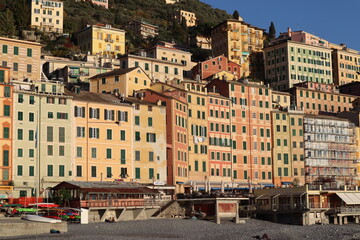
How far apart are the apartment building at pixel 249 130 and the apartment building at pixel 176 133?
440 inches

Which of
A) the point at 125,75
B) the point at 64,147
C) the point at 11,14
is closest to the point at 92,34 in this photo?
the point at 11,14

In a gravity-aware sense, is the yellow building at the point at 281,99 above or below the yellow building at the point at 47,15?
below

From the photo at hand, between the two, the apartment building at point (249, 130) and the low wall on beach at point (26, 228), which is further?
the apartment building at point (249, 130)

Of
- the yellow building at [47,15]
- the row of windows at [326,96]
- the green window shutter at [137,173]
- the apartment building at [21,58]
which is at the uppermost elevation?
the yellow building at [47,15]

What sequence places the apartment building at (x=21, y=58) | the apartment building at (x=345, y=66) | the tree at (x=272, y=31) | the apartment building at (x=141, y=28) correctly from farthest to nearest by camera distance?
the tree at (x=272, y=31)
the apartment building at (x=141, y=28)
the apartment building at (x=345, y=66)
the apartment building at (x=21, y=58)

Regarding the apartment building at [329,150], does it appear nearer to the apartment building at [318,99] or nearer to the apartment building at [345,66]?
the apartment building at [318,99]

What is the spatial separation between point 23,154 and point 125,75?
25.6m

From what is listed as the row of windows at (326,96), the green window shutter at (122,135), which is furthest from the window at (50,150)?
the row of windows at (326,96)

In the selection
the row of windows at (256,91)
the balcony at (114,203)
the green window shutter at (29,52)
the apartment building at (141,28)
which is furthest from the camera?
the apartment building at (141,28)

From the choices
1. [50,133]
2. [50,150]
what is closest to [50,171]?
[50,150]

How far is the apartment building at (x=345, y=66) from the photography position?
149750 mm

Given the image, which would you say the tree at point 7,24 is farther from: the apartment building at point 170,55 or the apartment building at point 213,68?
the apartment building at point 213,68

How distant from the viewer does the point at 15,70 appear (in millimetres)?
91188

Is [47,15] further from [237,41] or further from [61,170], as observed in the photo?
[61,170]
